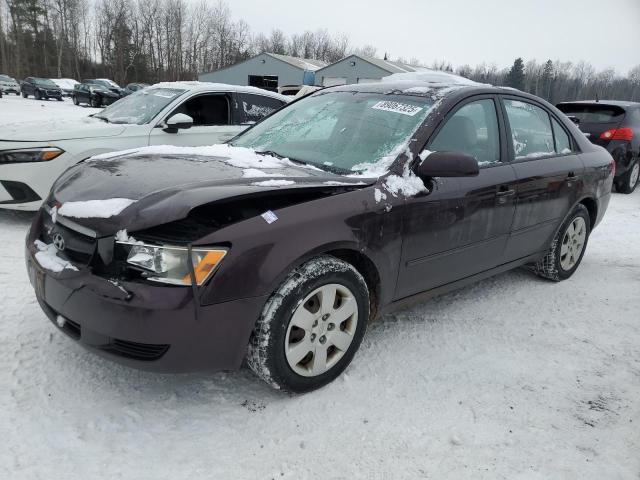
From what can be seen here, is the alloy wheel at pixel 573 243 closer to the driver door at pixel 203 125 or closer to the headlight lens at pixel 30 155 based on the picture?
the driver door at pixel 203 125

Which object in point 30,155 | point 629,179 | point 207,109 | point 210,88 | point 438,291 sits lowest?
point 438,291

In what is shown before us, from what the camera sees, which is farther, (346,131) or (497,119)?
(497,119)

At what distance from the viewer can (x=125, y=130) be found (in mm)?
5129

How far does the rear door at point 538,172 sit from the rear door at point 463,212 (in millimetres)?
139

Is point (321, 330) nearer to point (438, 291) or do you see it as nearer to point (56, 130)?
point (438, 291)

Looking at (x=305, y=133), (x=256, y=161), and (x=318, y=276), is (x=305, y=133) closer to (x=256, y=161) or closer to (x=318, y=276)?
(x=256, y=161)

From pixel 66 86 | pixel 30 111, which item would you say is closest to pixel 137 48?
pixel 66 86

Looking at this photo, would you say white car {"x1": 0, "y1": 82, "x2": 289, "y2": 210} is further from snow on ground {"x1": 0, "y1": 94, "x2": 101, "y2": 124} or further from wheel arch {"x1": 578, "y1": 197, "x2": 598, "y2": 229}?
wheel arch {"x1": 578, "y1": 197, "x2": 598, "y2": 229}

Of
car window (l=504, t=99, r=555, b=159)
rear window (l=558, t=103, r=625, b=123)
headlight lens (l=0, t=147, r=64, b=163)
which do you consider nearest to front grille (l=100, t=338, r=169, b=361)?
car window (l=504, t=99, r=555, b=159)

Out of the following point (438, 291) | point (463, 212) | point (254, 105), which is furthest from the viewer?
point (254, 105)

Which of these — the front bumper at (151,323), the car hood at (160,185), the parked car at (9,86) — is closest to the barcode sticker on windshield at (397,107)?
the car hood at (160,185)

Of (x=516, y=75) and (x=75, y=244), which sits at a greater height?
(x=516, y=75)

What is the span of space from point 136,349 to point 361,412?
108 cm

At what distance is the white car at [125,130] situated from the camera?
15.1 ft
